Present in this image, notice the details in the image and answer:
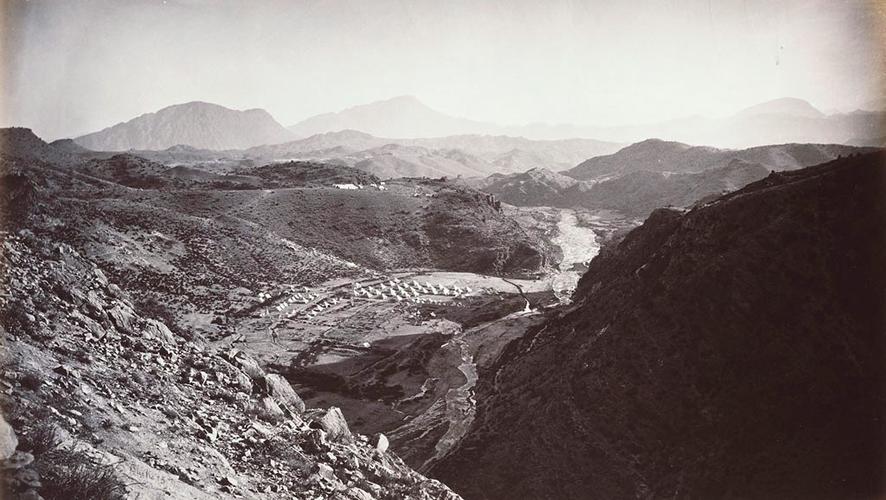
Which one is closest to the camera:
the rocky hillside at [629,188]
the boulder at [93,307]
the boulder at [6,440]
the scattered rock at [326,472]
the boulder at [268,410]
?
the boulder at [6,440]

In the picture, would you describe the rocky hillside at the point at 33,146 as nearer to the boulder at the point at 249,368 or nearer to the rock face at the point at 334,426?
the boulder at the point at 249,368

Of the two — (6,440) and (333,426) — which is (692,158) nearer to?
(333,426)

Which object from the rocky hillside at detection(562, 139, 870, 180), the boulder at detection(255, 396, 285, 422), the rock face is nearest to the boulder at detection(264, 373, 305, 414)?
the boulder at detection(255, 396, 285, 422)

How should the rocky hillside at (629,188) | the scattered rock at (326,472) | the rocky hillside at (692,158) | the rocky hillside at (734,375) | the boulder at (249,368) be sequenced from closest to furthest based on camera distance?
the scattered rock at (326,472) → the boulder at (249,368) → the rocky hillside at (734,375) → the rocky hillside at (629,188) → the rocky hillside at (692,158)

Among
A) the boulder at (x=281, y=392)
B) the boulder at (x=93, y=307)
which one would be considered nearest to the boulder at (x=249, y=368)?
the boulder at (x=281, y=392)

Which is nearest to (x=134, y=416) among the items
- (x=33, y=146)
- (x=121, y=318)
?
(x=121, y=318)
